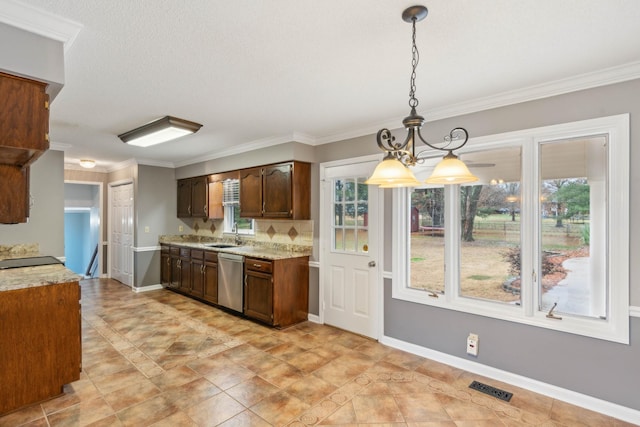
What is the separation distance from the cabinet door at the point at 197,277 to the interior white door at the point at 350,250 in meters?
2.11

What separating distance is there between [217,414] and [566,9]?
320 cm

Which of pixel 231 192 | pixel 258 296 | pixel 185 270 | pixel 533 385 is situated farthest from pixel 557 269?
pixel 185 270

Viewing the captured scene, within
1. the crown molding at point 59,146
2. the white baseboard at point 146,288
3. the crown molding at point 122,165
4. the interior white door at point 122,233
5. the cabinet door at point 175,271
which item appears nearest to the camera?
the crown molding at point 59,146

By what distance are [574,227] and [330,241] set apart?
249 centimetres

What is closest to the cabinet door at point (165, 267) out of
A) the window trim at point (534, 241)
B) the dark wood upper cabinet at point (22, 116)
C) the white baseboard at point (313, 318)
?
the white baseboard at point (313, 318)

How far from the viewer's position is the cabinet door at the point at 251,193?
4.68 m

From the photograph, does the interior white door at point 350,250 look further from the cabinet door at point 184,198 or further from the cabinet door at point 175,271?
the cabinet door at point 184,198

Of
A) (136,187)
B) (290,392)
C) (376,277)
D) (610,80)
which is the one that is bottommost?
(290,392)

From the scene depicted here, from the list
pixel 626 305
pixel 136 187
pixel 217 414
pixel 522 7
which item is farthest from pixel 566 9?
pixel 136 187

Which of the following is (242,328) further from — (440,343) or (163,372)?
(440,343)

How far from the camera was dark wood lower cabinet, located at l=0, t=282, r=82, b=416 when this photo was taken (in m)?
2.35

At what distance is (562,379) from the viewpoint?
2516 mm

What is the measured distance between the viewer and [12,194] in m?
2.64

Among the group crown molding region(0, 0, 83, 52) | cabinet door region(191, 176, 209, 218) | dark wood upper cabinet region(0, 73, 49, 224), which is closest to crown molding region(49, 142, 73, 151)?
cabinet door region(191, 176, 209, 218)
